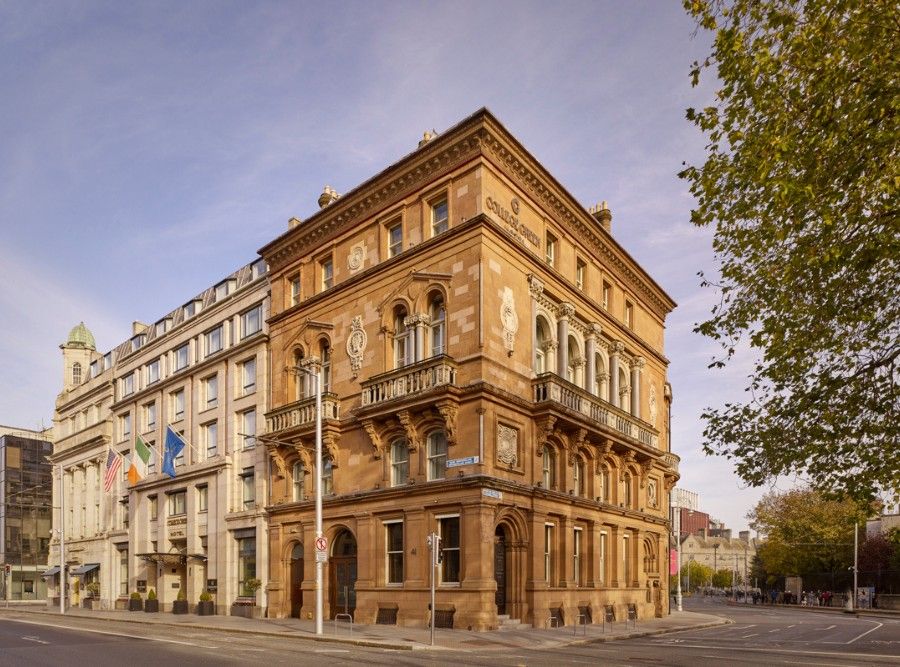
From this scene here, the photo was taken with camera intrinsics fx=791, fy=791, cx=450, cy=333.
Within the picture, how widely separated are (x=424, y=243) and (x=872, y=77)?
2049 centimetres

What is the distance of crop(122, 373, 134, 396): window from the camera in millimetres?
55328

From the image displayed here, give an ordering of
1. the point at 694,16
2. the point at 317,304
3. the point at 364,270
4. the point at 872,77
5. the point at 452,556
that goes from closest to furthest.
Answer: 1. the point at 872,77
2. the point at 694,16
3. the point at 452,556
4. the point at 364,270
5. the point at 317,304

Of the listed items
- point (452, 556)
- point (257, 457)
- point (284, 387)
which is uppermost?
point (284, 387)

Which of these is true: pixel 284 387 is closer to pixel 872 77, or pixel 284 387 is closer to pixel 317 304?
pixel 317 304

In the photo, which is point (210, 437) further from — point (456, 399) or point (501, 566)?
point (501, 566)

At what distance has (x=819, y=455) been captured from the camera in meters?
16.7

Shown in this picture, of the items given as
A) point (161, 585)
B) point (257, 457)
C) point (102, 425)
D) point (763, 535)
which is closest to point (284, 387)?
point (257, 457)

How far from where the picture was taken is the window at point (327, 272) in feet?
124

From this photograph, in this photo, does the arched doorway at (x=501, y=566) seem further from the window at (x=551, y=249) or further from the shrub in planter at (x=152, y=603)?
the shrub in planter at (x=152, y=603)

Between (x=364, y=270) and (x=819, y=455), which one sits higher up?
(x=364, y=270)

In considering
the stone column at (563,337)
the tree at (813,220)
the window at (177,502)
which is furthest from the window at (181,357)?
the tree at (813,220)

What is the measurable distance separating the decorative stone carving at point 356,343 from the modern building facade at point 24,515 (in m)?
63.4

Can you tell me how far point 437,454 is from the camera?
30.8 metres

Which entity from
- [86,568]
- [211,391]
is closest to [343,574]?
[211,391]
